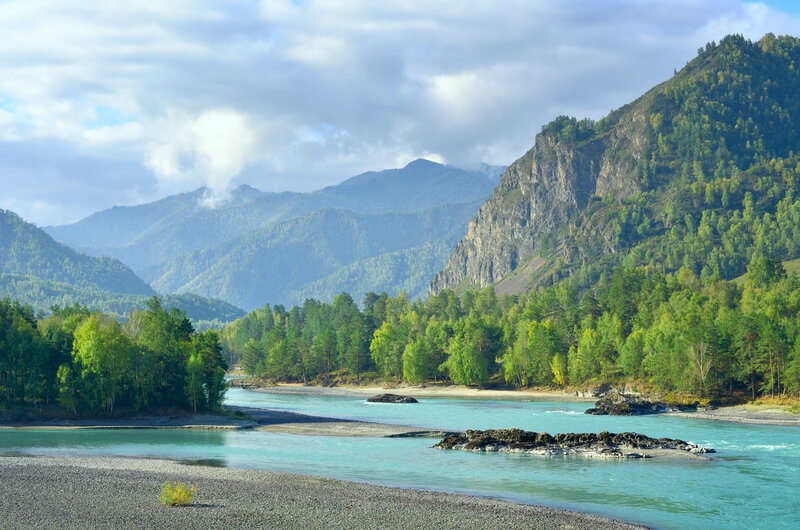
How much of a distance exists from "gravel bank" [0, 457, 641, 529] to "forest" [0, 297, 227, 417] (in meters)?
49.4

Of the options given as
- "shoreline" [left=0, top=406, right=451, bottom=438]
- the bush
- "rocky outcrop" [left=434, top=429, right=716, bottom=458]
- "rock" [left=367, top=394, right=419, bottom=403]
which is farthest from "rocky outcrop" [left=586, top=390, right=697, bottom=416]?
the bush

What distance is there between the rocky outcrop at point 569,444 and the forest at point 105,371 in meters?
51.6

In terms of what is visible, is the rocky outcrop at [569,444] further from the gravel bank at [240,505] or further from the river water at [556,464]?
the gravel bank at [240,505]

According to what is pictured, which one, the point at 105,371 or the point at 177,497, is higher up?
the point at 105,371

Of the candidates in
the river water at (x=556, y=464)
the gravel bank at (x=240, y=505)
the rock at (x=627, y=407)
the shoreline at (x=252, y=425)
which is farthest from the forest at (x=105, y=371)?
the rock at (x=627, y=407)

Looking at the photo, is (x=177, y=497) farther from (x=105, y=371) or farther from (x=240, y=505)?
(x=105, y=371)

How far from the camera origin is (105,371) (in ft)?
372

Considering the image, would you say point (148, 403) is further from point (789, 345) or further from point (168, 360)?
point (789, 345)

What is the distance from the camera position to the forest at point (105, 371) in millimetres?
112800

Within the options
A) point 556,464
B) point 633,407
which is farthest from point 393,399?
point 556,464

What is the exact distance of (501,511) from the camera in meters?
51.8

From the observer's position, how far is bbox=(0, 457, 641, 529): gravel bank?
47.2 metres

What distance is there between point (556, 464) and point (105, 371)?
237 ft

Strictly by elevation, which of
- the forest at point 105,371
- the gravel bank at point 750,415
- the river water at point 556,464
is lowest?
the river water at point 556,464
